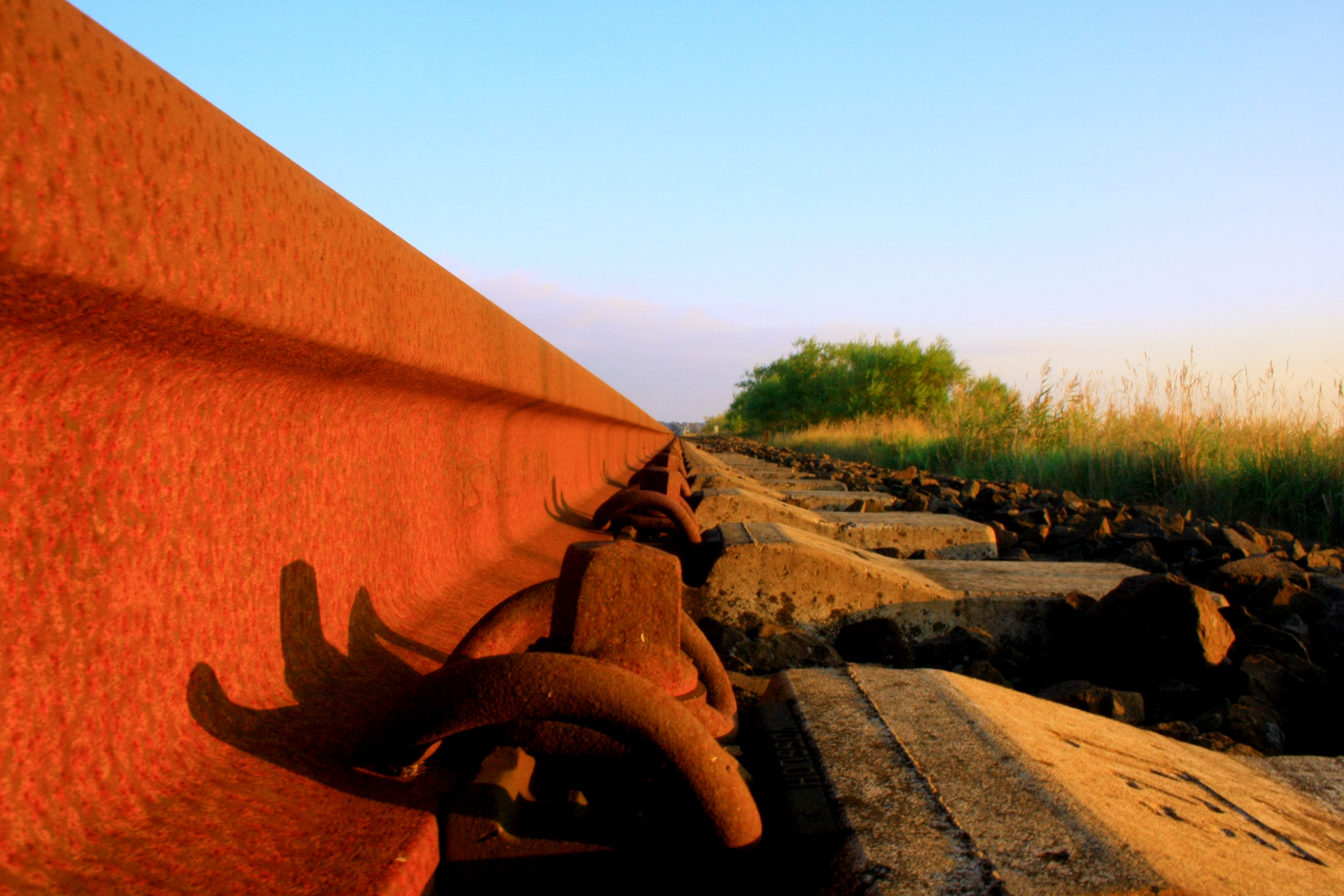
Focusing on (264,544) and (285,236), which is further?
(264,544)

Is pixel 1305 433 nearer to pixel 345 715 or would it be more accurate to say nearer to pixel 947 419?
pixel 947 419

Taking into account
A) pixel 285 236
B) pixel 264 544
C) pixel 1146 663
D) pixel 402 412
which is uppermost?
pixel 285 236

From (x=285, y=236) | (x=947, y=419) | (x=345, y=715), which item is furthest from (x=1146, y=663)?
(x=947, y=419)

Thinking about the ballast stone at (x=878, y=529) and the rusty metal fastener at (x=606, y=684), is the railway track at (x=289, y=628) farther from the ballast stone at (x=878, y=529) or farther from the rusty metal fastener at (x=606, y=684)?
the ballast stone at (x=878, y=529)

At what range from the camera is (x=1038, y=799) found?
3.76 ft

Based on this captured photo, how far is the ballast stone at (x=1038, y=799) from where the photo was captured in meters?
1.00

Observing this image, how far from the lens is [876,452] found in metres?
20.5

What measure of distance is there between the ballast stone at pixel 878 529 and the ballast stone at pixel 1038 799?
8.05 ft

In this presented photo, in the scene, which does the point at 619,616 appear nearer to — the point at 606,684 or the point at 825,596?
the point at 606,684

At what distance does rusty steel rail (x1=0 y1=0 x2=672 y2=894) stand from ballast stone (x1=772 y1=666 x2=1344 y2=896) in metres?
0.31

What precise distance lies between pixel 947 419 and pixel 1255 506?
29.7 feet

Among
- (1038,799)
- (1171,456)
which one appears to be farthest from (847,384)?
(1038,799)

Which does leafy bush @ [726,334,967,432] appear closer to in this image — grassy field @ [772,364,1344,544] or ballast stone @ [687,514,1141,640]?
grassy field @ [772,364,1344,544]

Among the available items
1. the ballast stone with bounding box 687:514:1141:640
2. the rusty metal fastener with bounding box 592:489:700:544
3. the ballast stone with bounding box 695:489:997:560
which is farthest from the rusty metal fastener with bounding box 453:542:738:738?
the ballast stone with bounding box 695:489:997:560
